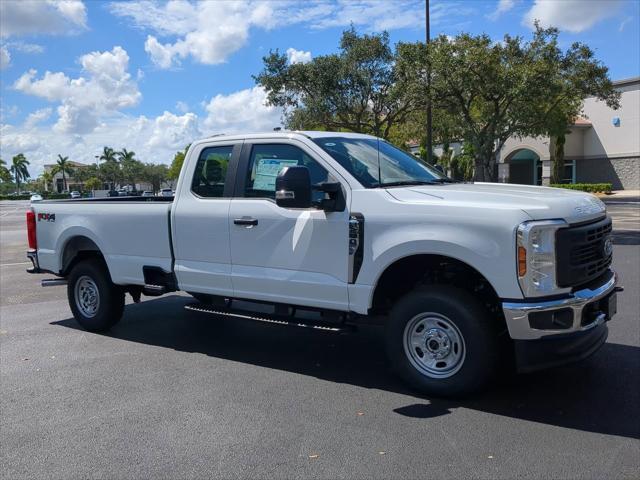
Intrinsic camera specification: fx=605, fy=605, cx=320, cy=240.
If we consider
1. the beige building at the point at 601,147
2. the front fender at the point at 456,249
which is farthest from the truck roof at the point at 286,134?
the beige building at the point at 601,147

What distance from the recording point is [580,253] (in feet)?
14.2

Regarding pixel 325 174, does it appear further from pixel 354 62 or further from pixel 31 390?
pixel 354 62

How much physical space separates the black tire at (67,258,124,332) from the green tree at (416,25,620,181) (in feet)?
50.0

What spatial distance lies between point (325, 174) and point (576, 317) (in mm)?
2301

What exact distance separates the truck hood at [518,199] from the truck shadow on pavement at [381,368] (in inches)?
55.3

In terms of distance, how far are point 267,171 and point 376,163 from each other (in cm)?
102

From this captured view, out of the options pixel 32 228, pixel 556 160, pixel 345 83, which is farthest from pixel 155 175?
pixel 32 228

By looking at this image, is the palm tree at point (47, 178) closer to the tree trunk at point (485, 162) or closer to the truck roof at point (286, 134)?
the tree trunk at point (485, 162)

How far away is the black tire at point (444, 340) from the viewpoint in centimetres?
445

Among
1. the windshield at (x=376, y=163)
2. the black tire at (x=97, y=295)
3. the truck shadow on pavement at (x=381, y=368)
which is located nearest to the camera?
the truck shadow on pavement at (x=381, y=368)

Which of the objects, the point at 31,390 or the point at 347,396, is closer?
the point at 347,396

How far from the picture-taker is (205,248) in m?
5.86

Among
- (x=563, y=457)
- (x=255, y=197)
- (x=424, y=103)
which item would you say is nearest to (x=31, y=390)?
(x=255, y=197)

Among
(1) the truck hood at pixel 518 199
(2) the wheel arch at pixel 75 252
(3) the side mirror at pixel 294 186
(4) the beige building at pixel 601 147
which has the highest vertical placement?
(4) the beige building at pixel 601 147
